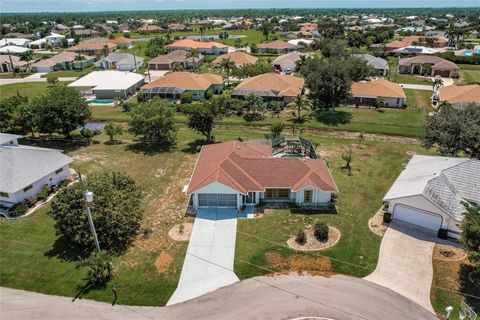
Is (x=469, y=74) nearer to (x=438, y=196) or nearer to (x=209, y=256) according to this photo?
(x=438, y=196)

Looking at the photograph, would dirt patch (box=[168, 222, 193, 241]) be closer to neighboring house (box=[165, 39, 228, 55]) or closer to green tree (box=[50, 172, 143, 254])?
green tree (box=[50, 172, 143, 254])

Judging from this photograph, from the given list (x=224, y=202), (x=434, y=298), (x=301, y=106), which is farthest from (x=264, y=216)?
(x=301, y=106)

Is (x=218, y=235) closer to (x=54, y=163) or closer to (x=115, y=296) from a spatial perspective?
(x=115, y=296)

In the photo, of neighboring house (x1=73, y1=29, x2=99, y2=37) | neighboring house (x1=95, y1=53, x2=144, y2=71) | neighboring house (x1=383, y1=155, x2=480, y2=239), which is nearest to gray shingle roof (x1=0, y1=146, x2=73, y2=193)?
neighboring house (x1=383, y1=155, x2=480, y2=239)

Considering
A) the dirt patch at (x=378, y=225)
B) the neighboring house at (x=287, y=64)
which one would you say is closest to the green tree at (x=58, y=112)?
the dirt patch at (x=378, y=225)

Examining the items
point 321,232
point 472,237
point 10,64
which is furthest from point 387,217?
point 10,64

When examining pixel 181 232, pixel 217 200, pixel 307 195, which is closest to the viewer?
pixel 181 232
